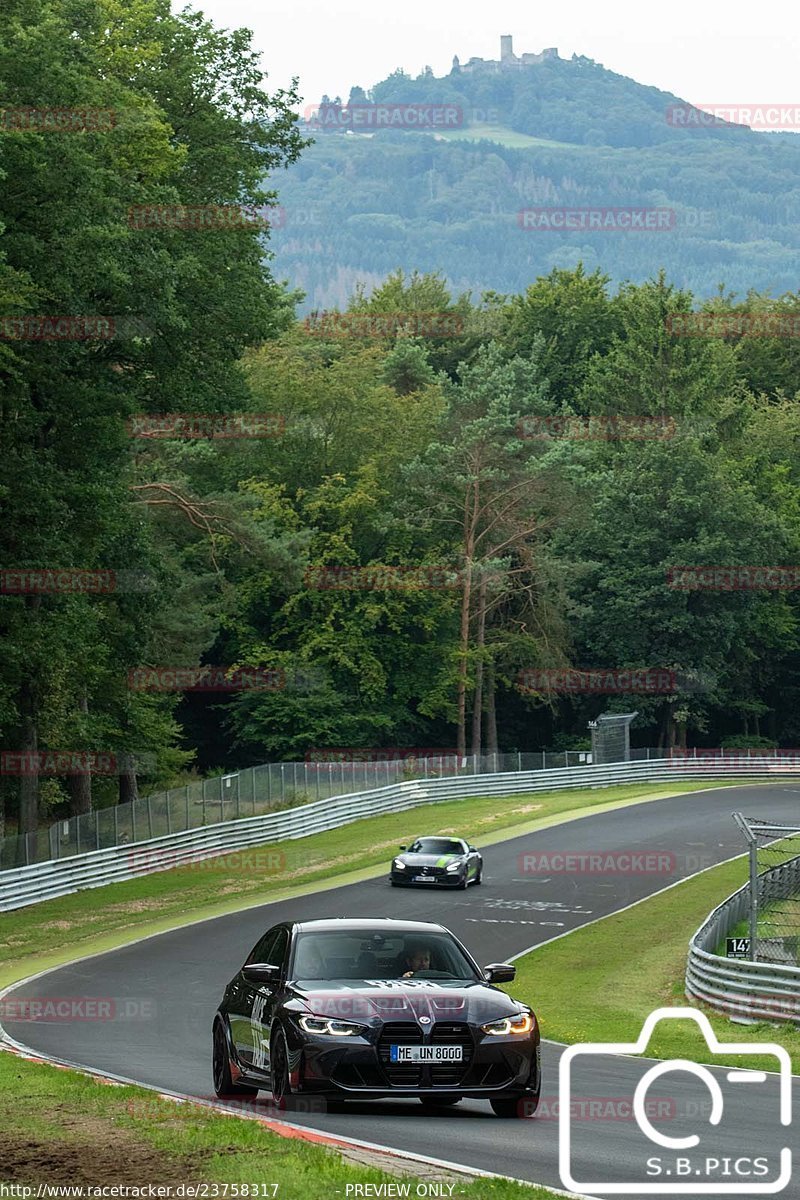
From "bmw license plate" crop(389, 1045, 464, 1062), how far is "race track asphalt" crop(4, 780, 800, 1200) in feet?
1.38

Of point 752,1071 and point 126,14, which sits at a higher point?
point 126,14

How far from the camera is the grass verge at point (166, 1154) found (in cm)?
898

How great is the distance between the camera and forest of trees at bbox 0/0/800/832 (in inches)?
1447

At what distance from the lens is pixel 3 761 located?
46.8m

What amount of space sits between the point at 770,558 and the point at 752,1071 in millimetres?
71580

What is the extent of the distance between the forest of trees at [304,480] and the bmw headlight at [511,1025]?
2272 cm

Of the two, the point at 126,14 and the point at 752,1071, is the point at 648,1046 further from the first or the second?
the point at 126,14

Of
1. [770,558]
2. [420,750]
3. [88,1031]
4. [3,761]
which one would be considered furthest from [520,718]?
[88,1031]
